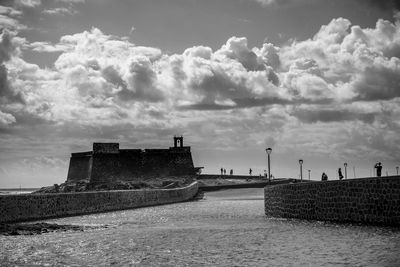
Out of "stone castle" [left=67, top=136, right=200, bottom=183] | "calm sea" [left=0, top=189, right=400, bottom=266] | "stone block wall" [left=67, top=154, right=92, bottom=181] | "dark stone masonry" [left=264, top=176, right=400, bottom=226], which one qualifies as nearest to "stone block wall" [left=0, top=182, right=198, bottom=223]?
"calm sea" [left=0, top=189, right=400, bottom=266]

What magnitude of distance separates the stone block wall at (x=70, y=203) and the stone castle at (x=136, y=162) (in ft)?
112

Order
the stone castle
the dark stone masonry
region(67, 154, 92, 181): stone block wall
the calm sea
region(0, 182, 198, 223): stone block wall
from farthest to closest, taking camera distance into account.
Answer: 1. region(67, 154, 92, 181): stone block wall
2. the stone castle
3. region(0, 182, 198, 223): stone block wall
4. the dark stone masonry
5. the calm sea

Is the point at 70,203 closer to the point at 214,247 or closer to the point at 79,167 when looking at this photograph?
the point at 214,247

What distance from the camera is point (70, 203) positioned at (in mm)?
23594

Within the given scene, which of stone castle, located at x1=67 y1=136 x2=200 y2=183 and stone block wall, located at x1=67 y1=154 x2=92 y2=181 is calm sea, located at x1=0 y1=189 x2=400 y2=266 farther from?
stone block wall, located at x1=67 y1=154 x2=92 y2=181

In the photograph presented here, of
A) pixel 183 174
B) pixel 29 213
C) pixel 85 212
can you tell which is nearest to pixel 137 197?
pixel 85 212

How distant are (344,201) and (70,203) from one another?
39.2 ft

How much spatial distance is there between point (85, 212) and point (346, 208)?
12.5 m

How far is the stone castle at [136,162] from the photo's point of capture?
69.1 meters

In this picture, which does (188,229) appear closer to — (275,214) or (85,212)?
(275,214)

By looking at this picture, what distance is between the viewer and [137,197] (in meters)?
31.3

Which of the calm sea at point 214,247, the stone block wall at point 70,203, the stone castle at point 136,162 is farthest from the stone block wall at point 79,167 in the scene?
the calm sea at point 214,247

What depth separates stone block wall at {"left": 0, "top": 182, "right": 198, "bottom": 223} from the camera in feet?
63.0

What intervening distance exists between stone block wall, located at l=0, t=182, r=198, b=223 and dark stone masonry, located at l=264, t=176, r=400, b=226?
27.6 feet
